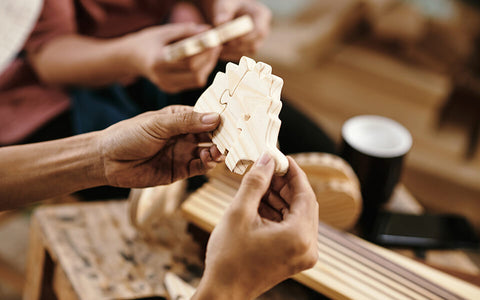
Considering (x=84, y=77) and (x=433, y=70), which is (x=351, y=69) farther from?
(x=84, y=77)

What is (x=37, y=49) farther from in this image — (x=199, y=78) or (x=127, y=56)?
(x=199, y=78)

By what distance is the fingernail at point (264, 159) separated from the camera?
0.49m

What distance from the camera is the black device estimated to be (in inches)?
34.1

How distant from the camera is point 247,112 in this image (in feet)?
1.74

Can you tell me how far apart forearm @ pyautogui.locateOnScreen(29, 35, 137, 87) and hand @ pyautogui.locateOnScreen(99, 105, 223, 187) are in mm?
378

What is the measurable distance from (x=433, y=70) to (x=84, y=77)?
1.69m

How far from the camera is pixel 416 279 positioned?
0.68 metres

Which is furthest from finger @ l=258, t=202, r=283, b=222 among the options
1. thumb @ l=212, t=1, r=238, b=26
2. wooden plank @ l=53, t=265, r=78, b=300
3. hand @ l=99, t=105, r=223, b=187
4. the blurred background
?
the blurred background

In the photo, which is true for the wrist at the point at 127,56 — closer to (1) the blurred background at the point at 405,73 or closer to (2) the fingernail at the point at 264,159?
(2) the fingernail at the point at 264,159

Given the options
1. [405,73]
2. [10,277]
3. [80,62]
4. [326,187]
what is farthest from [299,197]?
[405,73]

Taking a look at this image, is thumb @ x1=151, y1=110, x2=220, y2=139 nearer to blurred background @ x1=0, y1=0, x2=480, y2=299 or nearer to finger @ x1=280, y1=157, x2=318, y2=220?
finger @ x1=280, y1=157, x2=318, y2=220

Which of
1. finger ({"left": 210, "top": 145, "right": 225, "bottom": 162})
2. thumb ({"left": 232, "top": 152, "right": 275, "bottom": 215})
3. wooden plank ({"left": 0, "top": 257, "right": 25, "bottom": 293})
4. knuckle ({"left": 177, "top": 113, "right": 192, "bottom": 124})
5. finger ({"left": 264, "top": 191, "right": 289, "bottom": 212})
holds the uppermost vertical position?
knuckle ({"left": 177, "top": 113, "right": 192, "bottom": 124})

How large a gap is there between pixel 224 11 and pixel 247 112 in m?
0.60

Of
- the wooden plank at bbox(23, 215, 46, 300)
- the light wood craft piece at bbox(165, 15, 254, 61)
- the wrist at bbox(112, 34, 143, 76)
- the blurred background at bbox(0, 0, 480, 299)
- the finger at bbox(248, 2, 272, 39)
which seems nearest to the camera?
the light wood craft piece at bbox(165, 15, 254, 61)
